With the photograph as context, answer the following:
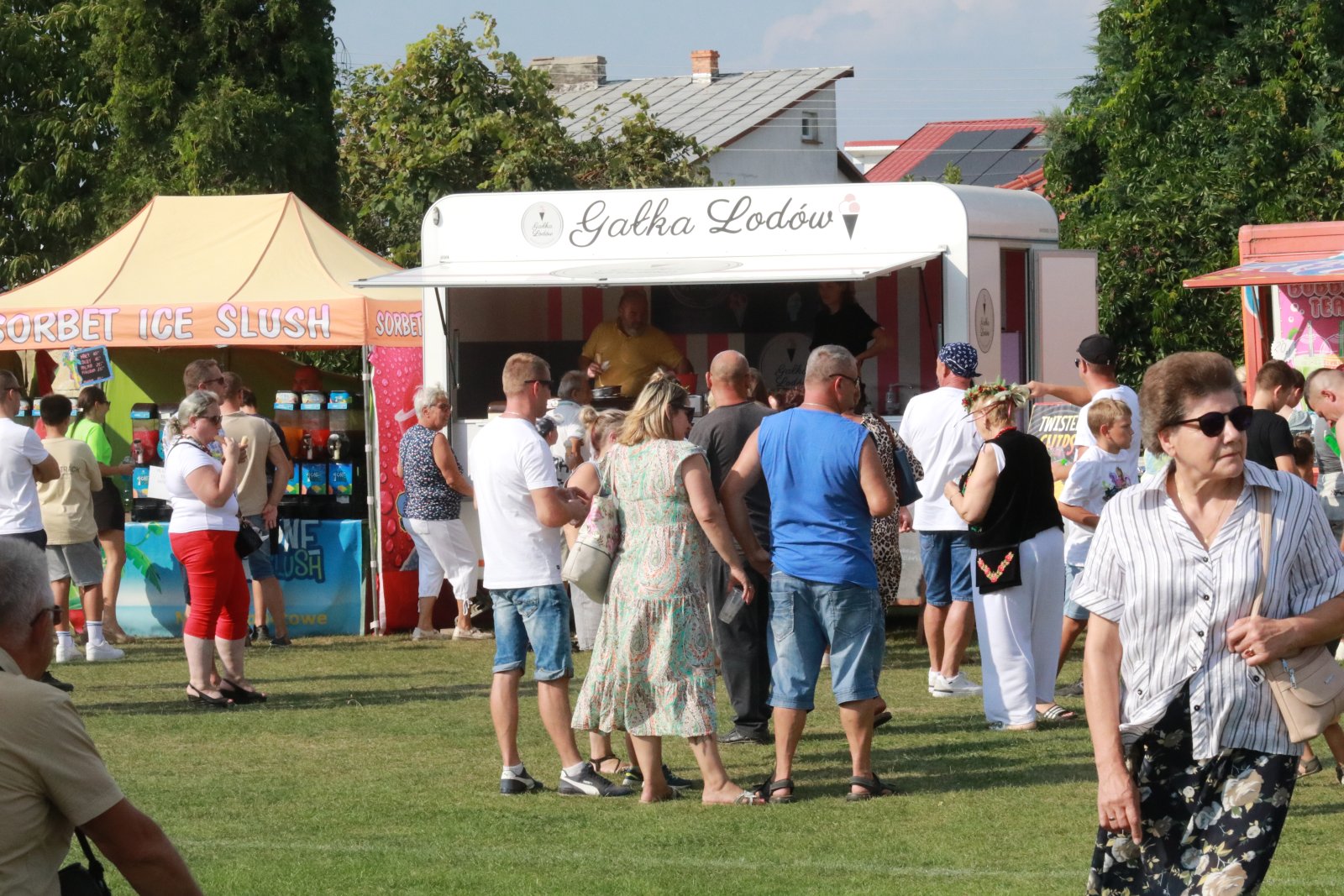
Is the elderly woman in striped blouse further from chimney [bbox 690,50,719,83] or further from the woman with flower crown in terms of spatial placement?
chimney [bbox 690,50,719,83]

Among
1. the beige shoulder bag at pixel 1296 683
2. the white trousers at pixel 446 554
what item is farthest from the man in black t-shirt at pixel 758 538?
the beige shoulder bag at pixel 1296 683

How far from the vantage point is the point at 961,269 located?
1141 cm

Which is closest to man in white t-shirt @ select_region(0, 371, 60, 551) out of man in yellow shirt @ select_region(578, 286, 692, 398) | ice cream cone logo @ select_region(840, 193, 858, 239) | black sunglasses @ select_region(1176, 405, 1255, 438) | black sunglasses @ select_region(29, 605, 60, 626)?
man in yellow shirt @ select_region(578, 286, 692, 398)

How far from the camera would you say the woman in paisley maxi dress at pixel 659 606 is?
6.75 m

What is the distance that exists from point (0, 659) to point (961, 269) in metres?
8.94

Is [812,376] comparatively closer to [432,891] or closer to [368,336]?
[432,891]

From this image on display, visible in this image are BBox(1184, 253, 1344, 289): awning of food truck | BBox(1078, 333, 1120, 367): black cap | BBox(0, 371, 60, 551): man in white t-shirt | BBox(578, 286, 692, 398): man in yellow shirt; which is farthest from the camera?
BBox(1184, 253, 1344, 289): awning of food truck

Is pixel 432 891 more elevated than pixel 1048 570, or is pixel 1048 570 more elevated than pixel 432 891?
Answer: pixel 1048 570

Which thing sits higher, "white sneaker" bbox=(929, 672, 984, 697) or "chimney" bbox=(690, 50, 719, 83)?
"chimney" bbox=(690, 50, 719, 83)

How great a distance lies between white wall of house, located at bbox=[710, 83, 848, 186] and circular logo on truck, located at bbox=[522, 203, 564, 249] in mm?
35352

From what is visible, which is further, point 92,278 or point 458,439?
point 92,278

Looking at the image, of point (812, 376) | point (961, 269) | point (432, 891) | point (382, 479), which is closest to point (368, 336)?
point (382, 479)

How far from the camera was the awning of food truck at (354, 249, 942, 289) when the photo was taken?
37.3ft

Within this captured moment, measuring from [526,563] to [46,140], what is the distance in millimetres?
22521
